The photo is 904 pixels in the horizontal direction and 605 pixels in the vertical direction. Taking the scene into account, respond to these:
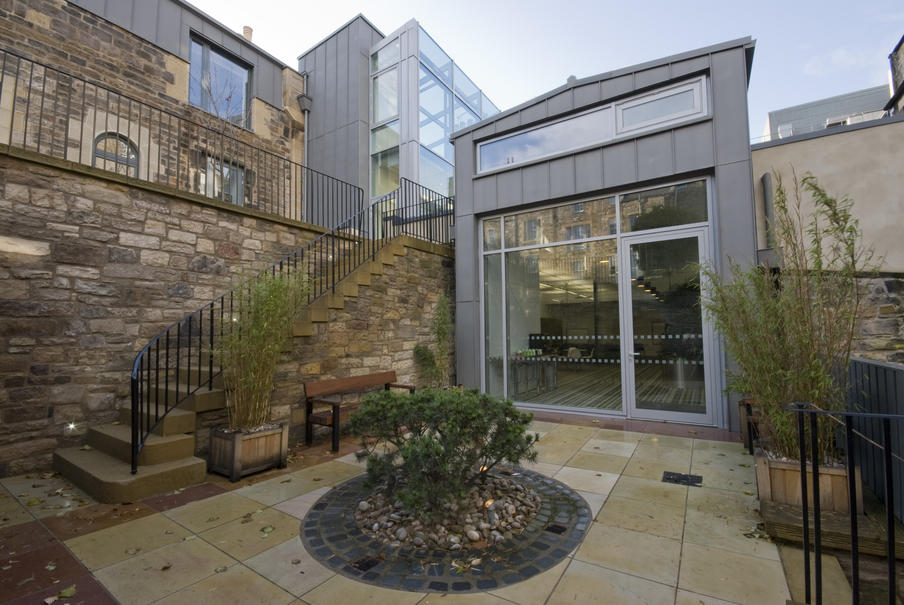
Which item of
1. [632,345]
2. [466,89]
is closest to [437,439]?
[632,345]

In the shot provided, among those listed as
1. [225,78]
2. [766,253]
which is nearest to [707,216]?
[766,253]

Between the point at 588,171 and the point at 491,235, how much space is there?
6.53ft

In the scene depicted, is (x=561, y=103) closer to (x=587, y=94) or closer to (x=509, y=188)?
(x=587, y=94)

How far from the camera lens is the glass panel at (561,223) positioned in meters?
6.34

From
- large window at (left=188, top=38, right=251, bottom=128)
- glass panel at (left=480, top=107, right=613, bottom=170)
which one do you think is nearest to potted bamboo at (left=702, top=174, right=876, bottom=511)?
glass panel at (left=480, top=107, right=613, bottom=170)

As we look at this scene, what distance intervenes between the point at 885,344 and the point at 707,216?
2.39 meters

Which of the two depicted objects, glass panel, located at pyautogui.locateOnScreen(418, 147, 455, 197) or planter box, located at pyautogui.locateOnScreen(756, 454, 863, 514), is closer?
planter box, located at pyautogui.locateOnScreen(756, 454, 863, 514)

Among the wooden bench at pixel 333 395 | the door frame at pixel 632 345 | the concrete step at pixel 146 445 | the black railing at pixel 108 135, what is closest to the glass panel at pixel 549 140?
the door frame at pixel 632 345

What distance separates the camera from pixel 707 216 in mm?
5500

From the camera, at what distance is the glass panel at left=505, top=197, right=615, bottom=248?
634 centimetres

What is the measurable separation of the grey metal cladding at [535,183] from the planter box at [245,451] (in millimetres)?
5133

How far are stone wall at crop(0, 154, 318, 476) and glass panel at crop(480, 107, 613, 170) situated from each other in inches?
191

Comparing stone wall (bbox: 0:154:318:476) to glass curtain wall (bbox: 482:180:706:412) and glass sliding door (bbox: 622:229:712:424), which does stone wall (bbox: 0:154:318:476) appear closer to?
glass curtain wall (bbox: 482:180:706:412)

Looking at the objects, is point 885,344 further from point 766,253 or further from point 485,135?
point 485,135
